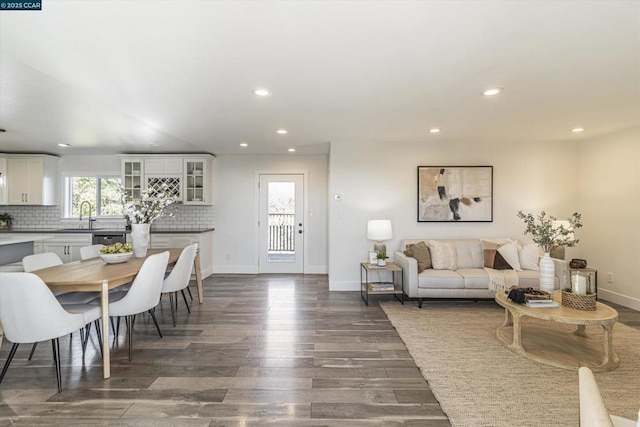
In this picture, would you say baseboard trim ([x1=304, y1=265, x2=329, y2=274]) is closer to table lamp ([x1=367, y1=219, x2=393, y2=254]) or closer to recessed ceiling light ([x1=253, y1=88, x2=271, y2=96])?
table lamp ([x1=367, y1=219, x2=393, y2=254])

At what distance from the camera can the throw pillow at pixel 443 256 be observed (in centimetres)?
446

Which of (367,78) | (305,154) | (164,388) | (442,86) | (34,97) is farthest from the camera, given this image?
(305,154)

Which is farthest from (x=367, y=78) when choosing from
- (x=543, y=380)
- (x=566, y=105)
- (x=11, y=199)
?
(x=11, y=199)

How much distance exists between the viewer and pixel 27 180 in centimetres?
592

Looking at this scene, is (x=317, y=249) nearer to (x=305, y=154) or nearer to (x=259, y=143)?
(x=305, y=154)

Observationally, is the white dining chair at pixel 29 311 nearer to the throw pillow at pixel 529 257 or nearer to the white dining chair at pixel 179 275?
the white dining chair at pixel 179 275

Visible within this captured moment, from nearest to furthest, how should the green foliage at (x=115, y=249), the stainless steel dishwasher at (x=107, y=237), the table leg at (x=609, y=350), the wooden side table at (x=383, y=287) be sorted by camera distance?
the table leg at (x=609, y=350), the green foliage at (x=115, y=249), the wooden side table at (x=383, y=287), the stainless steel dishwasher at (x=107, y=237)

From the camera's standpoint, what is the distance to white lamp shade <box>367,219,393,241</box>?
4.62 m

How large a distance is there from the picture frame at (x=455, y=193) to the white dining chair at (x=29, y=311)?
457cm

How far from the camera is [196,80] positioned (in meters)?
2.68

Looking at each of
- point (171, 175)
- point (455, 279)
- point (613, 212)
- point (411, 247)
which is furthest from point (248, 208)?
point (613, 212)

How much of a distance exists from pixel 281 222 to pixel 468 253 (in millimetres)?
3462

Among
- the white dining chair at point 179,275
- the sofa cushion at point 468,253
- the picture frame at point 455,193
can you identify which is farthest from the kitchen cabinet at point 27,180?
the sofa cushion at point 468,253

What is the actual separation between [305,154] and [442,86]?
3.72 metres
